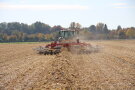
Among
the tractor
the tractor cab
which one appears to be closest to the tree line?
the tractor cab

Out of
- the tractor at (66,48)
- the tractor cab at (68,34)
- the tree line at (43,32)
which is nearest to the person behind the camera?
the tractor at (66,48)

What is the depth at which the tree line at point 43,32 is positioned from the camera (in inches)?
3445

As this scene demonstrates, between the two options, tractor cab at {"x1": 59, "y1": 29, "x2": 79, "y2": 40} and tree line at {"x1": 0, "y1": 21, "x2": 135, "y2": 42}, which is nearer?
tractor cab at {"x1": 59, "y1": 29, "x2": 79, "y2": 40}

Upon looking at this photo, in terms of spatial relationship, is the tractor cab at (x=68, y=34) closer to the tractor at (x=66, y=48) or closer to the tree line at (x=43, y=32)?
the tree line at (x=43, y=32)

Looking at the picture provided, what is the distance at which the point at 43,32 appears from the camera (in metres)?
142

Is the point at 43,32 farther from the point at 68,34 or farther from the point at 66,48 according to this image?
the point at 66,48

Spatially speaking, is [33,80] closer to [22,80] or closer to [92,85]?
[22,80]

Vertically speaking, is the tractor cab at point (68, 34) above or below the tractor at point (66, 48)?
above

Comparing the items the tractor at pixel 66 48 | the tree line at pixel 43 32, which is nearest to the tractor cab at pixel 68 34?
the tree line at pixel 43 32

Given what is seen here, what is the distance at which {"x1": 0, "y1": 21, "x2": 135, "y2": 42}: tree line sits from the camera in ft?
287

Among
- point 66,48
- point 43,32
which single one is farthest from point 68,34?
point 43,32

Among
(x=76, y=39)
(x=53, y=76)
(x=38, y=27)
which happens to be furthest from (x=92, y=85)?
(x=38, y=27)

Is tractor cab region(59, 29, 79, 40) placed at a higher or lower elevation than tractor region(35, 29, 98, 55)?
higher

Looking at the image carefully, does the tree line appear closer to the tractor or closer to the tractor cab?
the tractor cab
